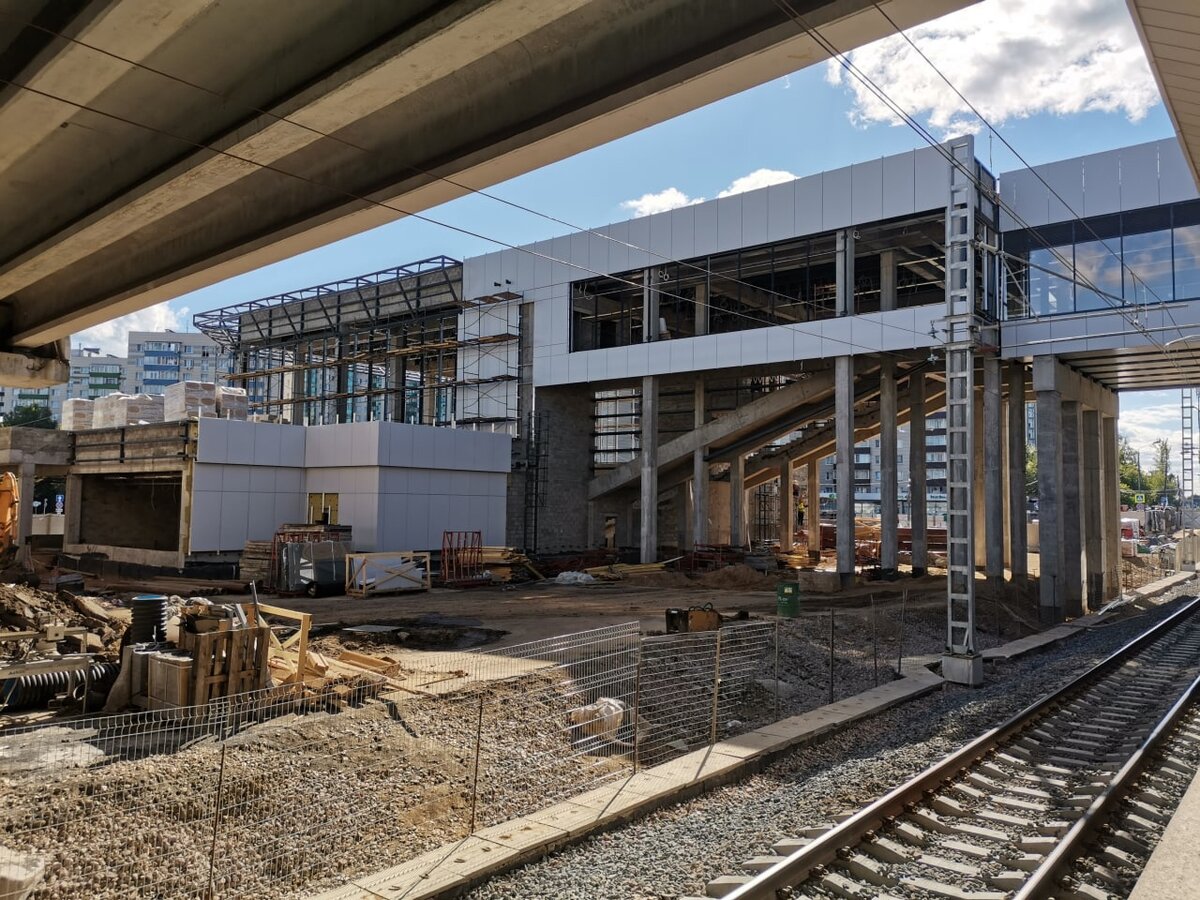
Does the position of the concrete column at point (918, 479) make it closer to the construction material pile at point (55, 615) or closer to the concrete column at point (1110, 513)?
the concrete column at point (1110, 513)

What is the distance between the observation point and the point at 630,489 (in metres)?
44.7

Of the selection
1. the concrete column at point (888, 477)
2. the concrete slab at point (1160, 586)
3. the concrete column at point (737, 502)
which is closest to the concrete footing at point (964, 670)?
the concrete column at point (888, 477)

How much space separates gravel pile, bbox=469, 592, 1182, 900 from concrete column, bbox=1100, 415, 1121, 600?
26473 millimetres

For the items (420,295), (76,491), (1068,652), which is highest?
(420,295)

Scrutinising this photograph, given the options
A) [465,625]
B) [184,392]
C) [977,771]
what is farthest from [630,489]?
[977,771]

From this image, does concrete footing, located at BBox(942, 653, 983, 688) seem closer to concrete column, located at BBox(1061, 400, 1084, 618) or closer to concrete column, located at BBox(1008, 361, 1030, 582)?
concrete column, located at BBox(1061, 400, 1084, 618)

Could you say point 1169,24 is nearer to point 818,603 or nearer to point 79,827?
point 79,827

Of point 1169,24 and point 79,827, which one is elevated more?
point 1169,24

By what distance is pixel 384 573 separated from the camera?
27641mm

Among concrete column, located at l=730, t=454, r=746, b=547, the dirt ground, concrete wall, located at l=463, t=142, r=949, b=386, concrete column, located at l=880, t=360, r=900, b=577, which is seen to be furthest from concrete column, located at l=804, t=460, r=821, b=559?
concrete wall, located at l=463, t=142, r=949, b=386

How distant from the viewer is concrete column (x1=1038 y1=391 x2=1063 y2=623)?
2866 cm

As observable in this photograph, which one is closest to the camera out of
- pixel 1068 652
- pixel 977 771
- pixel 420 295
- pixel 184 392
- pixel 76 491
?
pixel 977 771

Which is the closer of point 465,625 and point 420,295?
point 465,625

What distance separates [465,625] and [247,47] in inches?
594
